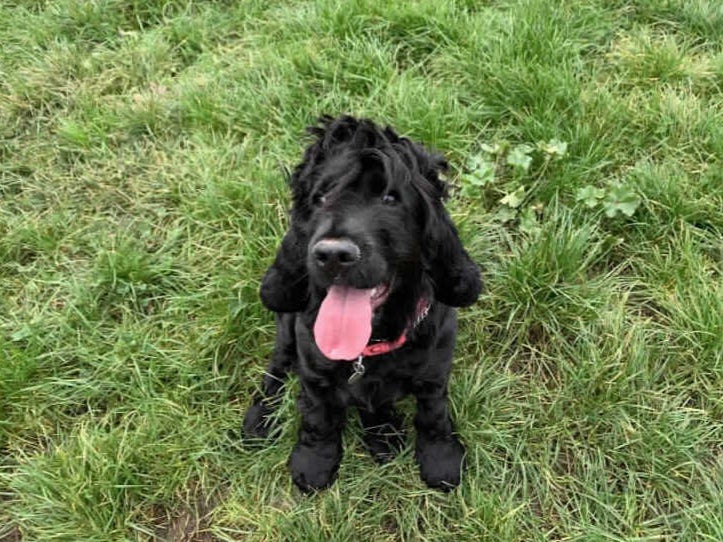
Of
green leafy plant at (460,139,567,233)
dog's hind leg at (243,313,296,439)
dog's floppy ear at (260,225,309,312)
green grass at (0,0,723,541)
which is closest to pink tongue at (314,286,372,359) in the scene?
dog's floppy ear at (260,225,309,312)

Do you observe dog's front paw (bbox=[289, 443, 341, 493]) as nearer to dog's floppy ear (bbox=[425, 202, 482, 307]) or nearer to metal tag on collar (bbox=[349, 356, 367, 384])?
metal tag on collar (bbox=[349, 356, 367, 384])

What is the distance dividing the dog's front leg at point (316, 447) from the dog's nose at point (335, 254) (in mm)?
718

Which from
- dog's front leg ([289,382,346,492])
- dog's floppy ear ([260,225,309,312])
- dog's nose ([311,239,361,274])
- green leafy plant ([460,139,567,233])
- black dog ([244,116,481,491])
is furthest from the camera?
green leafy plant ([460,139,567,233])

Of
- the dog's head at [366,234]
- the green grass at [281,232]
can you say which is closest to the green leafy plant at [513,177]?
the green grass at [281,232]

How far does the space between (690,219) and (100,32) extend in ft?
10.7

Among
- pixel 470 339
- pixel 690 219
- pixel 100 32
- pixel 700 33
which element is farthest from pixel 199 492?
pixel 700 33

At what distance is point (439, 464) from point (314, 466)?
43 cm

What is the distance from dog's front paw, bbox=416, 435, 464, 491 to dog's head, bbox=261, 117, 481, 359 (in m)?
0.57

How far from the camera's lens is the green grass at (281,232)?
2.41 m

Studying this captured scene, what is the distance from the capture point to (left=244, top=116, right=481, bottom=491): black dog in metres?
1.88

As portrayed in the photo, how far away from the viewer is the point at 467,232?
116 inches

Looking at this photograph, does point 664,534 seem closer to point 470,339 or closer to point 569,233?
point 470,339

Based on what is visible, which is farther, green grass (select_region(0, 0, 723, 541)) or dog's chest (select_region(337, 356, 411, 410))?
green grass (select_region(0, 0, 723, 541))

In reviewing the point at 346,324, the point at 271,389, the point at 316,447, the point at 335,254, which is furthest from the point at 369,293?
the point at 271,389
